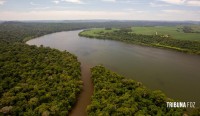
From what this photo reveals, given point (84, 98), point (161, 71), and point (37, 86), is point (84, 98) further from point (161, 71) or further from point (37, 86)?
point (161, 71)

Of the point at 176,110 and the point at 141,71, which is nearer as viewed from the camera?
the point at 176,110

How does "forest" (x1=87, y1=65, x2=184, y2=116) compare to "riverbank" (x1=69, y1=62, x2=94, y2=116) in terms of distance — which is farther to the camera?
"riverbank" (x1=69, y1=62, x2=94, y2=116)

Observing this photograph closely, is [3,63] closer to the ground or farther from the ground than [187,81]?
farther from the ground

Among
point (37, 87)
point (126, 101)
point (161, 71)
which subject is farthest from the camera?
point (161, 71)

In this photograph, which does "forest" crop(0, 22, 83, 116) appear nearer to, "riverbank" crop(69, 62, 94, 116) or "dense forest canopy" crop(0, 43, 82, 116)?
"dense forest canopy" crop(0, 43, 82, 116)

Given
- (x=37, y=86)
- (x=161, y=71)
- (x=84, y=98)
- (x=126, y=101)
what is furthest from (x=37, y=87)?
(x=161, y=71)

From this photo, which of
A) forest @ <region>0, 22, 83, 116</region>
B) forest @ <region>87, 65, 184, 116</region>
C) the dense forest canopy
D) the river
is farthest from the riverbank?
forest @ <region>87, 65, 184, 116</region>

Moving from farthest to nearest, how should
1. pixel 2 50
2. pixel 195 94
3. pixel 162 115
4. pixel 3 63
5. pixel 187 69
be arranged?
pixel 2 50 < pixel 187 69 < pixel 3 63 < pixel 195 94 < pixel 162 115

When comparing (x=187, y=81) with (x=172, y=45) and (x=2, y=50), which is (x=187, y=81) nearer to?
(x=172, y=45)

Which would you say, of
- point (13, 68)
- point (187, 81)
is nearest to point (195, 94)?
point (187, 81)
